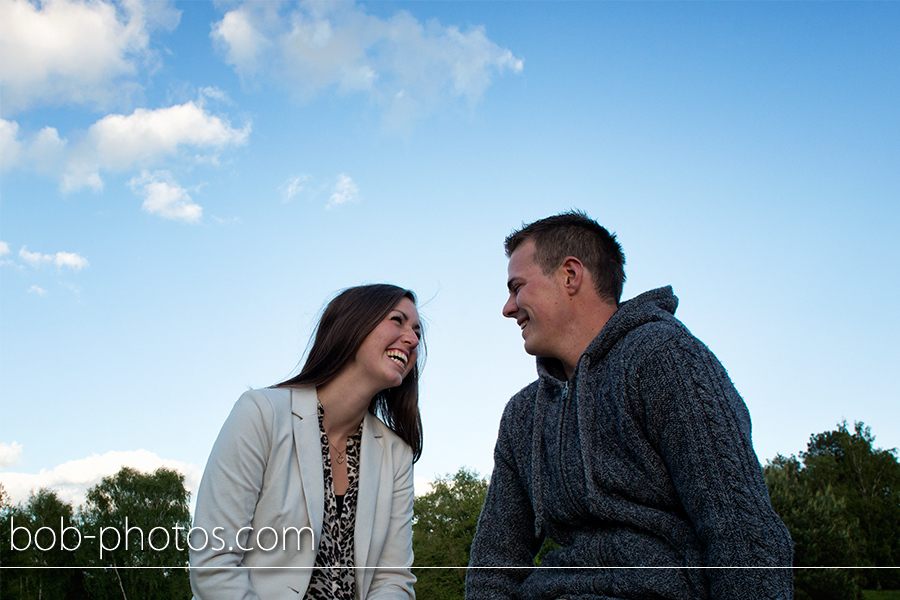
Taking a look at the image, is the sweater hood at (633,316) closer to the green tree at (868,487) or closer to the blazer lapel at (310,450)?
the blazer lapel at (310,450)

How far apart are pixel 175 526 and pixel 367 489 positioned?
136ft

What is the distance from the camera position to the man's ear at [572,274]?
12.2ft

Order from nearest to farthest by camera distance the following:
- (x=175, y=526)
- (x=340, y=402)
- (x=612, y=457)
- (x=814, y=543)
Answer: (x=612, y=457) < (x=340, y=402) < (x=814, y=543) < (x=175, y=526)

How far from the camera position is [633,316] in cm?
334

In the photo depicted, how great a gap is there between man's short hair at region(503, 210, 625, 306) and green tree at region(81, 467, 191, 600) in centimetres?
4456

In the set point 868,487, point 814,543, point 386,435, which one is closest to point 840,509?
point 814,543

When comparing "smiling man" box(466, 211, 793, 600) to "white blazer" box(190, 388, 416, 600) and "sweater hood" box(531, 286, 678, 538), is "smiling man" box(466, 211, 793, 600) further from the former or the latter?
"white blazer" box(190, 388, 416, 600)

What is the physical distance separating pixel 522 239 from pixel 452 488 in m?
43.5

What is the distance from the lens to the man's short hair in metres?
3.81

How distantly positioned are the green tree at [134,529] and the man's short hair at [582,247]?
44555mm

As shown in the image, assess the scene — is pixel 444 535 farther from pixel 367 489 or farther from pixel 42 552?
pixel 367 489

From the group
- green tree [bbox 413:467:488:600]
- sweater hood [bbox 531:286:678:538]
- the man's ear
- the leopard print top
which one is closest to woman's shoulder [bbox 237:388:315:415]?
the leopard print top

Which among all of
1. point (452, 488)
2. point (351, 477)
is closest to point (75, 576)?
point (452, 488)

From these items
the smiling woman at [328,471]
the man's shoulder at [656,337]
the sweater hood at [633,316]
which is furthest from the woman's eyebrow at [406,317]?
the man's shoulder at [656,337]
